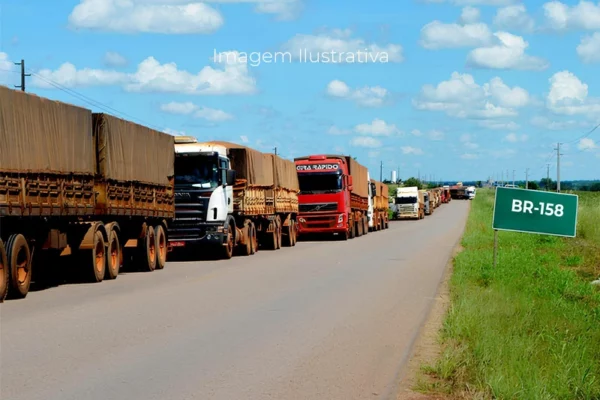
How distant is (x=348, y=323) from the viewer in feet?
43.3

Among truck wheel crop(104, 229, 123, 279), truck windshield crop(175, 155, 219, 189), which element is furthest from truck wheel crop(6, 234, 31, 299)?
truck windshield crop(175, 155, 219, 189)

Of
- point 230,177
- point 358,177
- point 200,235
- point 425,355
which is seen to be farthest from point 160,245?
point 358,177

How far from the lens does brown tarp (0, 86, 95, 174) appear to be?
651 inches

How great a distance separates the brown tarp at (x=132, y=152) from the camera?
2116 cm

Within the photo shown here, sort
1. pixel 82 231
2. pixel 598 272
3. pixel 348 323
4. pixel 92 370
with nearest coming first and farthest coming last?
pixel 92 370 → pixel 348 323 → pixel 82 231 → pixel 598 272

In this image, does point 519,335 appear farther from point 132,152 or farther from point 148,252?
Result: point 148,252

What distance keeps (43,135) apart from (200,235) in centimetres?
978

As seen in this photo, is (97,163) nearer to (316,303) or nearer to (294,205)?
(316,303)

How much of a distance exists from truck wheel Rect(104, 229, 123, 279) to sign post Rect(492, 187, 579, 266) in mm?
8308

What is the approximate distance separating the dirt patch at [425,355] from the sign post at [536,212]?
7.30ft

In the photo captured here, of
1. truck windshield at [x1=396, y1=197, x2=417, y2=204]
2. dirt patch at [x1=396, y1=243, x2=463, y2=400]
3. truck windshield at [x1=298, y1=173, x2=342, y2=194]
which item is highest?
truck windshield at [x1=298, y1=173, x2=342, y2=194]

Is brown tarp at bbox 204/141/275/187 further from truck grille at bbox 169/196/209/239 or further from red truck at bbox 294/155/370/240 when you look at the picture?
red truck at bbox 294/155/370/240

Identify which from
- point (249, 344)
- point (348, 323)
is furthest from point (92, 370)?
point (348, 323)

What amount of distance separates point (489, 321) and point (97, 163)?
11184 mm
